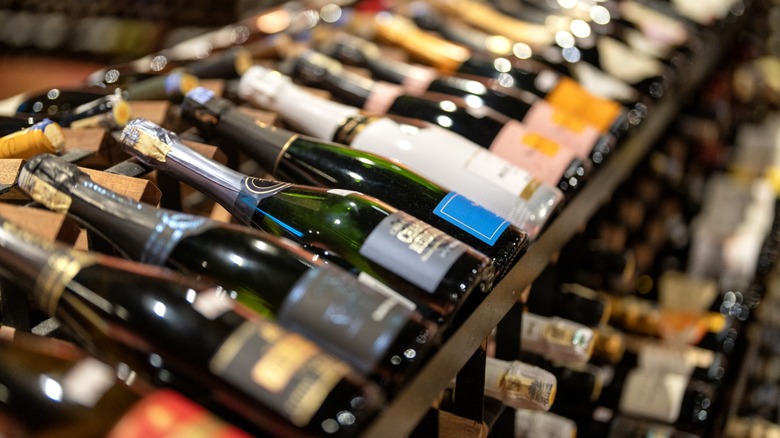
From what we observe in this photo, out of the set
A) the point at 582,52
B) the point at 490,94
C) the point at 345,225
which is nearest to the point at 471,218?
the point at 345,225

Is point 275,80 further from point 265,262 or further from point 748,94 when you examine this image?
point 748,94

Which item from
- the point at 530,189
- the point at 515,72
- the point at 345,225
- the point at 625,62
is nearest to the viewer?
the point at 345,225

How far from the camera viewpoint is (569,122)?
3.19 ft

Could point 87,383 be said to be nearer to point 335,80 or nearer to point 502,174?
point 502,174

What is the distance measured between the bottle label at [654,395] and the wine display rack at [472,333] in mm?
289

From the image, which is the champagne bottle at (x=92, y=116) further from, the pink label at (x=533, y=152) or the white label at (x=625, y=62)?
the white label at (x=625, y=62)

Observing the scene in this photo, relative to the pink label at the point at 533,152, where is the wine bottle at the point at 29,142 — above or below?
below

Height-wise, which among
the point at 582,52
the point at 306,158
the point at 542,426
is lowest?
the point at 542,426

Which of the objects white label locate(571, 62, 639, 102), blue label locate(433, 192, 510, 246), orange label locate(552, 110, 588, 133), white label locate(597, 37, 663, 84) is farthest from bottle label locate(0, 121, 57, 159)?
white label locate(597, 37, 663, 84)

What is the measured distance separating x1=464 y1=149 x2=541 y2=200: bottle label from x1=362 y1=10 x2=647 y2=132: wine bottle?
0.94ft

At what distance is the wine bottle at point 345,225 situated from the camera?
558mm

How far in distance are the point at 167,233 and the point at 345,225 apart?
14 cm

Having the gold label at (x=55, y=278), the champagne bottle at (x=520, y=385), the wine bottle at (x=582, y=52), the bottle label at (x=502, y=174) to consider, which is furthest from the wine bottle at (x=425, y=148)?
the wine bottle at (x=582, y=52)

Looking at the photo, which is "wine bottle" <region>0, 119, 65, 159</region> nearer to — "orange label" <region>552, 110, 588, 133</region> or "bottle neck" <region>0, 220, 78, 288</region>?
"bottle neck" <region>0, 220, 78, 288</region>
